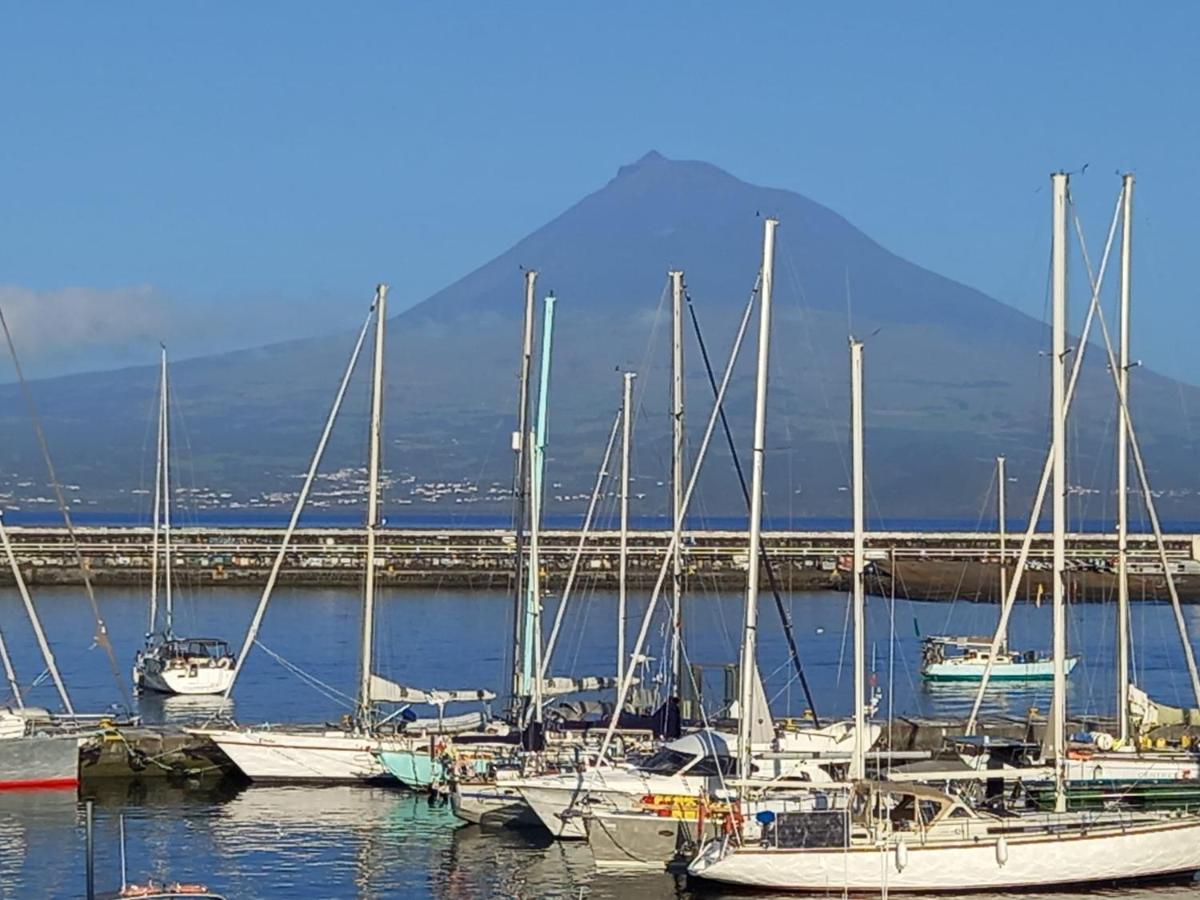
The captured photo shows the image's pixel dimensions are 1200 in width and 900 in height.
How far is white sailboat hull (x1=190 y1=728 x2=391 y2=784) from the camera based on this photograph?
32219 millimetres

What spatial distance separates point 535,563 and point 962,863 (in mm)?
10733

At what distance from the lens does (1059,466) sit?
27.4 m

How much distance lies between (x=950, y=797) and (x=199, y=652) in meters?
27.9

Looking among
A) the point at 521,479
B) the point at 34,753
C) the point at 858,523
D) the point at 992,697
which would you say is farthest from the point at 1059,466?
the point at 992,697

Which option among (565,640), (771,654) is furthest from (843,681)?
(565,640)

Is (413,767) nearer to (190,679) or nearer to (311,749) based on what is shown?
(311,749)

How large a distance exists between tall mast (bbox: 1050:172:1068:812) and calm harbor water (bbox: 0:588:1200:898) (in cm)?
222

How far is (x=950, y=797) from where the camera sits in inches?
949

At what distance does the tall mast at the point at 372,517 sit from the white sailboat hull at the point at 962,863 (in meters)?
9.75

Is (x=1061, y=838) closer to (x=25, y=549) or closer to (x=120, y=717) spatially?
(x=120, y=717)

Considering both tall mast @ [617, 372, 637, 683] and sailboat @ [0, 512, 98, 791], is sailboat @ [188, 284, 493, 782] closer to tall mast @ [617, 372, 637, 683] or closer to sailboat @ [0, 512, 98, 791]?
sailboat @ [0, 512, 98, 791]

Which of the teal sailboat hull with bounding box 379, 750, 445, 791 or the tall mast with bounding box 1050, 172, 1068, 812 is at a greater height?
the tall mast with bounding box 1050, 172, 1068, 812

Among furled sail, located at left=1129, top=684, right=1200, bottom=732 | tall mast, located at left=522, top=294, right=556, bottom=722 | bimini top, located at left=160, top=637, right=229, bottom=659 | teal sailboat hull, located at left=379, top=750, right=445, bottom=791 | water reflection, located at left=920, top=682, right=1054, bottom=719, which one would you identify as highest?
tall mast, located at left=522, top=294, right=556, bottom=722

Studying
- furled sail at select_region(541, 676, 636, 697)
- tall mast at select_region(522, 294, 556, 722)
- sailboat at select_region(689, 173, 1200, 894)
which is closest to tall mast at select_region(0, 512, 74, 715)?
tall mast at select_region(522, 294, 556, 722)
